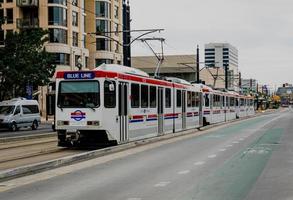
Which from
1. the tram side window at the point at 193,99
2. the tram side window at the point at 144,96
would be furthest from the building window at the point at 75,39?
the tram side window at the point at 144,96

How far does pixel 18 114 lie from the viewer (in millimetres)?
45219

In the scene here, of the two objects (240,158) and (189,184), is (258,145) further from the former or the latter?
(189,184)

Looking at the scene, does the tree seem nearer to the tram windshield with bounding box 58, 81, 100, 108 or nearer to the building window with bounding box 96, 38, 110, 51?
the tram windshield with bounding box 58, 81, 100, 108

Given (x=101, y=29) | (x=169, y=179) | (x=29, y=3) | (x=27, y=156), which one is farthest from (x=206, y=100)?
(x=101, y=29)

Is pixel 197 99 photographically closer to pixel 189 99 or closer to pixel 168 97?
pixel 189 99

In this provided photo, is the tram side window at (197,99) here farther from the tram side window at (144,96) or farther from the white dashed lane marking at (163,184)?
the white dashed lane marking at (163,184)

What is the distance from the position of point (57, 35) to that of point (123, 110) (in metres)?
57.3

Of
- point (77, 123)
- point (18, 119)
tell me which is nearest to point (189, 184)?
point (77, 123)

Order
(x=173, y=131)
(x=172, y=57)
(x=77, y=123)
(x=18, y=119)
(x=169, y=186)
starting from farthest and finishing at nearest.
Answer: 1. (x=172, y=57)
2. (x=18, y=119)
3. (x=173, y=131)
4. (x=77, y=123)
5. (x=169, y=186)

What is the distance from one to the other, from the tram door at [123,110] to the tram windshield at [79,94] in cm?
143

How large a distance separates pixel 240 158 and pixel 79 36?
68.1 meters

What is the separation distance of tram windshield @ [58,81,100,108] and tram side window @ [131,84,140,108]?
2.92 m

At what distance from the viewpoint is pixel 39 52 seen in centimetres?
5641

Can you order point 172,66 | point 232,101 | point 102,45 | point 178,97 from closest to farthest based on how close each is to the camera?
point 178,97 < point 232,101 < point 102,45 < point 172,66
